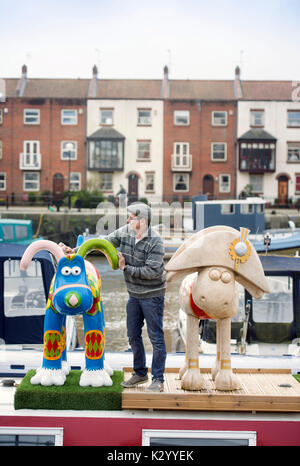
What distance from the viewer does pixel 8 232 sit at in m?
22.3

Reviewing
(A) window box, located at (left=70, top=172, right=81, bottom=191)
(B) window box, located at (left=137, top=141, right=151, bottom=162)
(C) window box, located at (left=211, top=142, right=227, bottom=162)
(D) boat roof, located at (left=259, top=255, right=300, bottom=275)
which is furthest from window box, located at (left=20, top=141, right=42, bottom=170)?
(D) boat roof, located at (left=259, top=255, right=300, bottom=275)

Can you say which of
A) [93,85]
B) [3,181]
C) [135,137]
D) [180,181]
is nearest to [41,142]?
[3,181]

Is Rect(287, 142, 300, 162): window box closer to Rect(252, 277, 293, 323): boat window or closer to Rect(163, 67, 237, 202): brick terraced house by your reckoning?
Rect(163, 67, 237, 202): brick terraced house

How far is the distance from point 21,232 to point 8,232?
0.49 meters

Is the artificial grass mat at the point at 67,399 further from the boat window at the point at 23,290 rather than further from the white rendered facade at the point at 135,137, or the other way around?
the white rendered facade at the point at 135,137

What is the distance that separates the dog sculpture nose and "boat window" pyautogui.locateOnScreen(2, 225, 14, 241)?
18.5m

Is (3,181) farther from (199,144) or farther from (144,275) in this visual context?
(144,275)

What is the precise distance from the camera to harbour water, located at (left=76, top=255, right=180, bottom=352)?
437 inches

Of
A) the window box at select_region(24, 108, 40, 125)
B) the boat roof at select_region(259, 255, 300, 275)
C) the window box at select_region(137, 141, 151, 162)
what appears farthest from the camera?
the window box at select_region(137, 141, 151, 162)

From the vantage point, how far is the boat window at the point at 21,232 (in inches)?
882

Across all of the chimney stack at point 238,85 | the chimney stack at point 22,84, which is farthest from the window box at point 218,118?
the chimney stack at point 22,84

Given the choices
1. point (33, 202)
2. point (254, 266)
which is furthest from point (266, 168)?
point (254, 266)

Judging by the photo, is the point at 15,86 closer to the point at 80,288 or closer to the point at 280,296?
the point at 280,296
